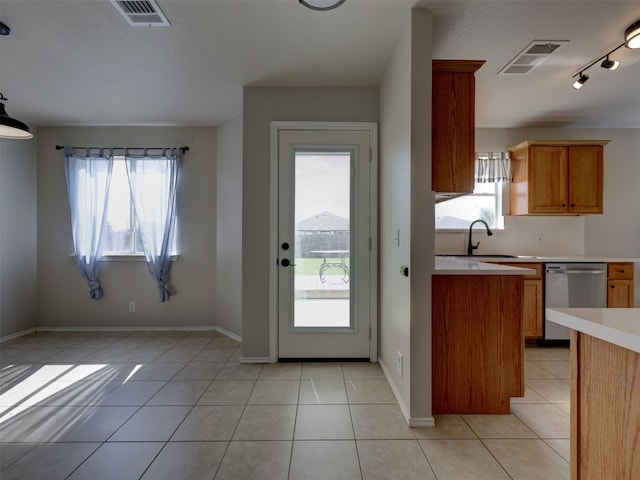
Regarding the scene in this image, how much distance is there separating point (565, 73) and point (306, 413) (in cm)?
350

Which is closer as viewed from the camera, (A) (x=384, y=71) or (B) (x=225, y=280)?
(A) (x=384, y=71)

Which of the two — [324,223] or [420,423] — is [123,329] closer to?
[324,223]

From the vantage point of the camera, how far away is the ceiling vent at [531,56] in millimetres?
2377

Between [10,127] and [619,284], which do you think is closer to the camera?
[10,127]

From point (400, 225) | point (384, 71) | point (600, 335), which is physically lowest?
point (600, 335)

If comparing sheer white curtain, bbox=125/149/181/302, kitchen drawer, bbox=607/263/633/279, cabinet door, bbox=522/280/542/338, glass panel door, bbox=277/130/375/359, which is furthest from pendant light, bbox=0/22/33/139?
kitchen drawer, bbox=607/263/633/279

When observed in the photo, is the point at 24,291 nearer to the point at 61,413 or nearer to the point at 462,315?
the point at 61,413

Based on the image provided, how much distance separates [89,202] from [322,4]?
12.1ft

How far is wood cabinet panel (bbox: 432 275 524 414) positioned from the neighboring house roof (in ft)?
3.78

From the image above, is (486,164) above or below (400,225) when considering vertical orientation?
above

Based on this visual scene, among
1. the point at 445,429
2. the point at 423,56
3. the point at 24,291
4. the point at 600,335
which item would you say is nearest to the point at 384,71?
the point at 423,56

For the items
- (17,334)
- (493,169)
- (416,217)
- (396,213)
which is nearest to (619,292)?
(493,169)

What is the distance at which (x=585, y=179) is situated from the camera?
3789 millimetres

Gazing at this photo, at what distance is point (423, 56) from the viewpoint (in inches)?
79.0
